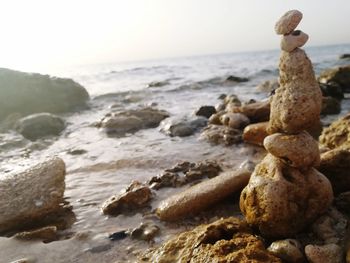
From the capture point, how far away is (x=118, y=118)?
1152cm

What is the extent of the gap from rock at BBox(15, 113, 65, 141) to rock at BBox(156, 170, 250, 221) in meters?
7.53

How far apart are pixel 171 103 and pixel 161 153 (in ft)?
28.9

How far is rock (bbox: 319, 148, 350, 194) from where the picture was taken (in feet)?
14.2

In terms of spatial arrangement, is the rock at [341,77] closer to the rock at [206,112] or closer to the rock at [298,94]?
the rock at [206,112]

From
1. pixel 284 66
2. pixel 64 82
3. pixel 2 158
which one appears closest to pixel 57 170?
pixel 284 66

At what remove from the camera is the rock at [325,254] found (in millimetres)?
3090

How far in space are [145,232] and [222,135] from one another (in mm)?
4961

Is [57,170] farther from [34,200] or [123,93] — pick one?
[123,93]

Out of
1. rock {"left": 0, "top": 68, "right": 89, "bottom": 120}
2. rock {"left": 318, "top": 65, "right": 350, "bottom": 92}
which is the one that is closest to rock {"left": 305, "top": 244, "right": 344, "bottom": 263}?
rock {"left": 318, "top": 65, "right": 350, "bottom": 92}

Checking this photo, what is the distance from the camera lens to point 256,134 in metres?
8.14

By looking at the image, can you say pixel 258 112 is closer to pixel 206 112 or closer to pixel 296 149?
pixel 206 112

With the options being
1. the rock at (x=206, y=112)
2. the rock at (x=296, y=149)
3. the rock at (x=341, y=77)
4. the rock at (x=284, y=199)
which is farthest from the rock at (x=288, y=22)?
the rock at (x=341, y=77)

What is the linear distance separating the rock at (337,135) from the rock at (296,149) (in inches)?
90.9

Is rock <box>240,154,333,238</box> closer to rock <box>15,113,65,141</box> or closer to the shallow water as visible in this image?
the shallow water
